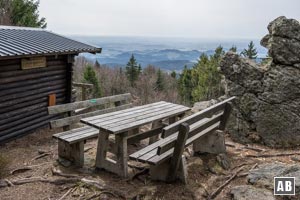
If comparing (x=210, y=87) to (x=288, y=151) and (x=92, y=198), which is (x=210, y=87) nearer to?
(x=288, y=151)

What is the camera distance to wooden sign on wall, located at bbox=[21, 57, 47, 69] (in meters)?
7.73

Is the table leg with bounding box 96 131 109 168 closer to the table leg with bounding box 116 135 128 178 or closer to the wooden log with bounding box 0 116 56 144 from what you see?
the table leg with bounding box 116 135 128 178

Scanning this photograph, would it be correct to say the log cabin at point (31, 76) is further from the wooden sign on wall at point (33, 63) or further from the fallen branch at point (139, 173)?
the fallen branch at point (139, 173)

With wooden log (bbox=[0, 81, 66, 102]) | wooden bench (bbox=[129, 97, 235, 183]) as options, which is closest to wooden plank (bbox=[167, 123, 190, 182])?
wooden bench (bbox=[129, 97, 235, 183])

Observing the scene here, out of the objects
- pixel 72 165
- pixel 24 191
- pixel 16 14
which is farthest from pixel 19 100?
pixel 16 14

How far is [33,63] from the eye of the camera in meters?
8.06

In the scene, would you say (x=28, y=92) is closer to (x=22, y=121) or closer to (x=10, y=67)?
(x=22, y=121)

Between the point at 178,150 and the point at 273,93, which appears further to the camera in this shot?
the point at 273,93

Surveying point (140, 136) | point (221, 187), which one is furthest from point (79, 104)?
point (221, 187)

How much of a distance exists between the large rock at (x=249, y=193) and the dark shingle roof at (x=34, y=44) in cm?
507

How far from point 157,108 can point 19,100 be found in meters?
3.56

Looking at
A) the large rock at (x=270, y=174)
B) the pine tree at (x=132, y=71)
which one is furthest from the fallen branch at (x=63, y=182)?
the pine tree at (x=132, y=71)

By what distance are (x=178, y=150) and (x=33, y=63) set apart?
5.13 m

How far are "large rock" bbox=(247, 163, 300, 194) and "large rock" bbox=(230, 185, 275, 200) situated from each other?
154mm
